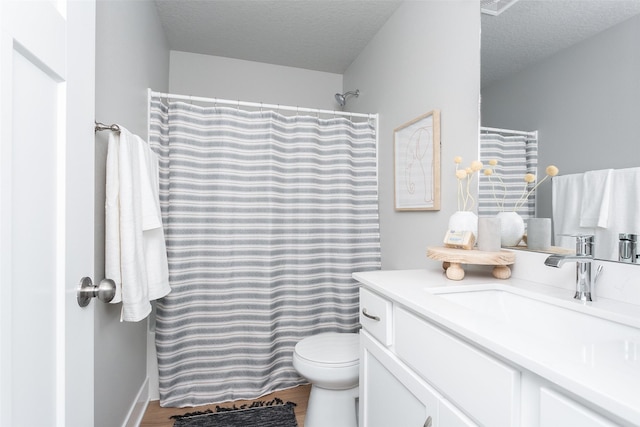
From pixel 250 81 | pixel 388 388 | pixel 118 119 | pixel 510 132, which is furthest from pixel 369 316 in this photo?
pixel 250 81

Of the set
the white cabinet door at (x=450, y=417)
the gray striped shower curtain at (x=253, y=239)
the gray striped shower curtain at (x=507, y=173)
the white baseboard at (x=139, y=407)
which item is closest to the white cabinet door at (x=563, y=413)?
the white cabinet door at (x=450, y=417)

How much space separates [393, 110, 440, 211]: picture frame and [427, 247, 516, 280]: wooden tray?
46 centimetres

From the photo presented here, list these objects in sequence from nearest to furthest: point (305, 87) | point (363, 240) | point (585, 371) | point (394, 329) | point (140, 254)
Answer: point (585, 371), point (394, 329), point (140, 254), point (363, 240), point (305, 87)

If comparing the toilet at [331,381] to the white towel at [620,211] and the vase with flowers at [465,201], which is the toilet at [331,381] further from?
the white towel at [620,211]

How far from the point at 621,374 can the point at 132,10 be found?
6.92 ft

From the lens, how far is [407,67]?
1.91 meters

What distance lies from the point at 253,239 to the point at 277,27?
1.47 m

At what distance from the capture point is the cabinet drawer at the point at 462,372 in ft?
2.00

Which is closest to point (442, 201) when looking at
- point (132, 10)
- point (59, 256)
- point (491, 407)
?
point (491, 407)

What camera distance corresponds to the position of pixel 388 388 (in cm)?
106

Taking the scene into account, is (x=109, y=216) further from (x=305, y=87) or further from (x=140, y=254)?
(x=305, y=87)

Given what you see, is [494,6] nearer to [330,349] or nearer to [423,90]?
[423,90]

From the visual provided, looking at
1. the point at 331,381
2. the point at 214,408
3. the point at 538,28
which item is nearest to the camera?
the point at 538,28

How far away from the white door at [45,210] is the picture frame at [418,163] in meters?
1.43
